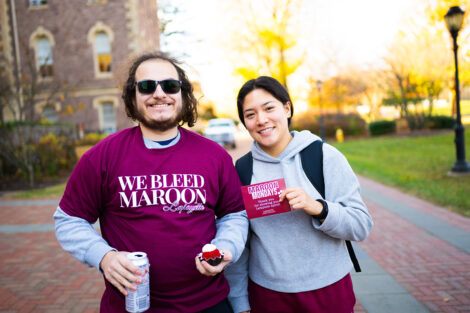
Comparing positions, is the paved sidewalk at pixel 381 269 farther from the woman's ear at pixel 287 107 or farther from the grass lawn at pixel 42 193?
the grass lawn at pixel 42 193

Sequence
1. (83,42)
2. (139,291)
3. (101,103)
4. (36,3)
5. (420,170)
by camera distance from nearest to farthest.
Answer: (139,291)
(420,170)
(83,42)
(36,3)
(101,103)

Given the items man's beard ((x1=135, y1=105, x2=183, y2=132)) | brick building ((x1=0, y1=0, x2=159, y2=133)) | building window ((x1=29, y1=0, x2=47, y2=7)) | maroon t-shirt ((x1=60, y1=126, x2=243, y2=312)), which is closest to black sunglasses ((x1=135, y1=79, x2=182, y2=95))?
man's beard ((x1=135, y1=105, x2=183, y2=132))

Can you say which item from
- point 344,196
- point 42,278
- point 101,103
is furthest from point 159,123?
point 101,103

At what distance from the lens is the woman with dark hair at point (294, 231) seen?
1926 mm

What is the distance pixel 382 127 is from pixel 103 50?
19.9 meters

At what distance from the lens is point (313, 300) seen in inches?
75.9

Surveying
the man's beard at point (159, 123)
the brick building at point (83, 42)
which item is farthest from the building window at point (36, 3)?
the man's beard at point (159, 123)

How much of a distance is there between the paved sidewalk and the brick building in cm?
1583

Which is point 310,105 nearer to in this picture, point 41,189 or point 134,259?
point 41,189

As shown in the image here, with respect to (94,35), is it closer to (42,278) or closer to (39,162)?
(39,162)

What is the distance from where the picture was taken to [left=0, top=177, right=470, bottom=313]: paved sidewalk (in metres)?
3.70

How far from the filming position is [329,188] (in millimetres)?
1969

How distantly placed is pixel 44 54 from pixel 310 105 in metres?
20.6

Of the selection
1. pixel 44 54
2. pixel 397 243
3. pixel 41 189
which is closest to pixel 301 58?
pixel 44 54
